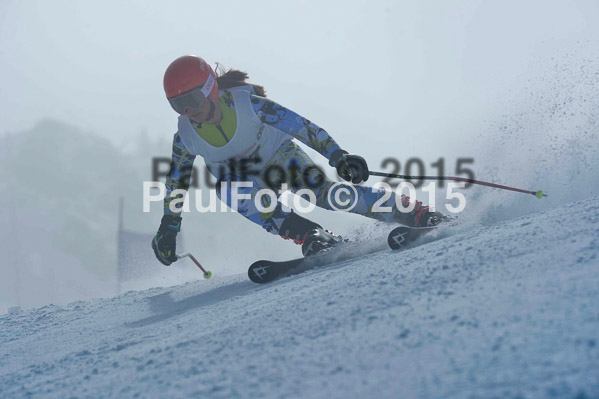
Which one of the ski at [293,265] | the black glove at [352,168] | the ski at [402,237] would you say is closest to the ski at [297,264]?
the ski at [293,265]

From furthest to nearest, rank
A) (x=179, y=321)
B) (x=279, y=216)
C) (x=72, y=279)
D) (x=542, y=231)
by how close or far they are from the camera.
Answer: (x=72, y=279)
(x=279, y=216)
(x=179, y=321)
(x=542, y=231)

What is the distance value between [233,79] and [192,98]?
18.8 inches

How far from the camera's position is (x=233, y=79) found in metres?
3.97

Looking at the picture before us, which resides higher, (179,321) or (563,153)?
(563,153)

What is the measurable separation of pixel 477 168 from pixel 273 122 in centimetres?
218

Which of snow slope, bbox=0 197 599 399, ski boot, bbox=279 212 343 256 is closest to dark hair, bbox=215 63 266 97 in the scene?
ski boot, bbox=279 212 343 256

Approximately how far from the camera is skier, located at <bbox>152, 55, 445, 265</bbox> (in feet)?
11.8

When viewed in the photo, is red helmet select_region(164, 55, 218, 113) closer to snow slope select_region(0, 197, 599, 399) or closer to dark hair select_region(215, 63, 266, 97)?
dark hair select_region(215, 63, 266, 97)


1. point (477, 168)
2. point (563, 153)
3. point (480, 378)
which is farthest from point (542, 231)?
point (477, 168)

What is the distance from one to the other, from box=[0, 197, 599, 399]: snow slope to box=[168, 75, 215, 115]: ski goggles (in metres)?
1.47

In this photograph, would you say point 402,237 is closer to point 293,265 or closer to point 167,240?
point 293,265

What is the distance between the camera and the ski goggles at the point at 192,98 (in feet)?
11.8

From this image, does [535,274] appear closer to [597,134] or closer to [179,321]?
[179,321]

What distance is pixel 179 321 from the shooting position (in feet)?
8.04
